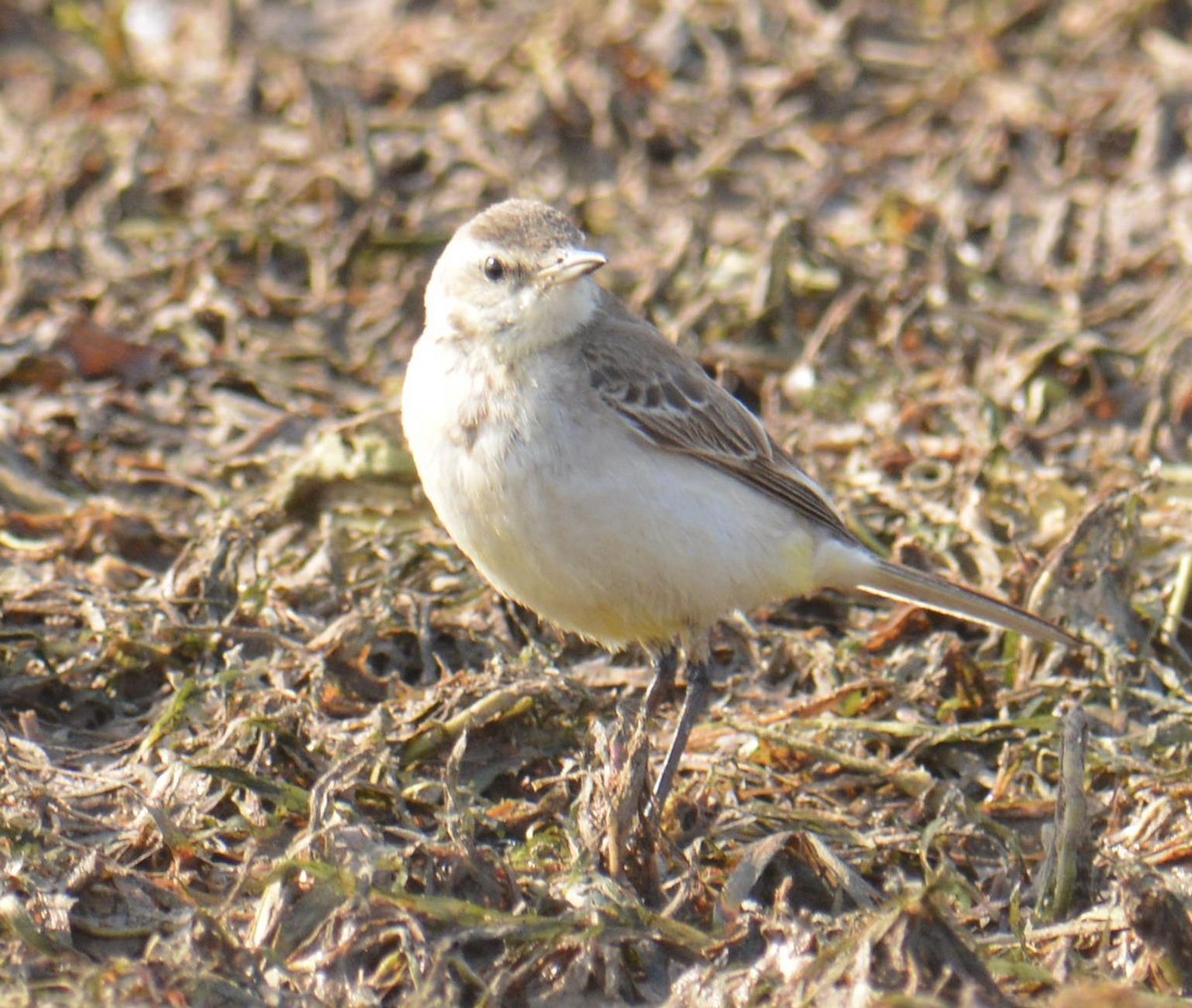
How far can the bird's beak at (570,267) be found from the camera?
273 inches

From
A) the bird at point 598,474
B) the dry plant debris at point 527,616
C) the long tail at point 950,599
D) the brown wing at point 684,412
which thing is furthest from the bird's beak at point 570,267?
the long tail at point 950,599

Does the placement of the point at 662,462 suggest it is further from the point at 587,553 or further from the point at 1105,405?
the point at 1105,405

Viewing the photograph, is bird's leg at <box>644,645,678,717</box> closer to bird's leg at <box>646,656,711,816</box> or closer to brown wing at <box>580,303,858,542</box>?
bird's leg at <box>646,656,711,816</box>

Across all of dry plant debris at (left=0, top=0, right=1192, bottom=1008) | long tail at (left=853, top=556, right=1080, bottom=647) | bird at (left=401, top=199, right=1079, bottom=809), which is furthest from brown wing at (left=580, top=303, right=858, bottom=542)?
dry plant debris at (left=0, top=0, right=1192, bottom=1008)

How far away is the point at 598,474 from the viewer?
22.1 feet

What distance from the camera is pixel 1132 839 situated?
22.0 ft

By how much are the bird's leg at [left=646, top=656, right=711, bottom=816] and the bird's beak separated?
5.73 ft

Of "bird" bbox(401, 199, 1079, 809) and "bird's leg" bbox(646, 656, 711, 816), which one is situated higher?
"bird" bbox(401, 199, 1079, 809)

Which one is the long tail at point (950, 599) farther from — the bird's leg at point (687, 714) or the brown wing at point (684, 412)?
the bird's leg at point (687, 714)

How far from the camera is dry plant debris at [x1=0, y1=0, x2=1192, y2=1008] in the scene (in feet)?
19.3

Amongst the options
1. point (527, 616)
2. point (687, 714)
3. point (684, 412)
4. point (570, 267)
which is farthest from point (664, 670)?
point (570, 267)

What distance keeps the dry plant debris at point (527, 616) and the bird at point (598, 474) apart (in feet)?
1.44

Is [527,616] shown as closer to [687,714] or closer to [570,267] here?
[687,714]

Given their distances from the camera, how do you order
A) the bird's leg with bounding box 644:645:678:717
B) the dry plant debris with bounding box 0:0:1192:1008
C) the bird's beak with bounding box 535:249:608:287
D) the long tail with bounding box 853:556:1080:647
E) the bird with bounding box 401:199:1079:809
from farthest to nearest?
1. the bird's leg with bounding box 644:645:678:717
2. the long tail with bounding box 853:556:1080:647
3. the bird's beak with bounding box 535:249:608:287
4. the bird with bounding box 401:199:1079:809
5. the dry plant debris with bounding box 0:0:1192:1008
